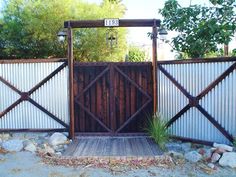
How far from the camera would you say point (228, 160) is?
231 inches

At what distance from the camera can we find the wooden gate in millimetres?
8102

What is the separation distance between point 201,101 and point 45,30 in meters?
7.93

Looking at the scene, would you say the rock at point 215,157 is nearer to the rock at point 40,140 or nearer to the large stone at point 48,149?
the large stone at point 48,149

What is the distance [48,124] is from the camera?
8.26 meters

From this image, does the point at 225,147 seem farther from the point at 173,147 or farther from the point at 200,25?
the point at 200,25

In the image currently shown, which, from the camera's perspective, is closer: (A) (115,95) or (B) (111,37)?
(A) (115,95)

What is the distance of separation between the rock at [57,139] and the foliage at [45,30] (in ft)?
20.6

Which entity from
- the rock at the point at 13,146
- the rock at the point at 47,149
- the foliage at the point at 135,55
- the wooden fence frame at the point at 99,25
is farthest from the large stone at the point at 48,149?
the foliage at the point at 135,55

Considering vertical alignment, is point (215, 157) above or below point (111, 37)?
below

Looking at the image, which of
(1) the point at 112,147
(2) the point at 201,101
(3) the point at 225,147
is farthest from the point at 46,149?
(3) the point at 225,147

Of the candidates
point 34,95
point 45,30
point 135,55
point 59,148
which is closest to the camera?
point 59,148

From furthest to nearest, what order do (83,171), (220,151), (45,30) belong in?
(45,30)
(220,151)
(83,171)

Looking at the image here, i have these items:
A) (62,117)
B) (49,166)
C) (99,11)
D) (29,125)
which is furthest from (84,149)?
(99,11)

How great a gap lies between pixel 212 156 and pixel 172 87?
214 cm
